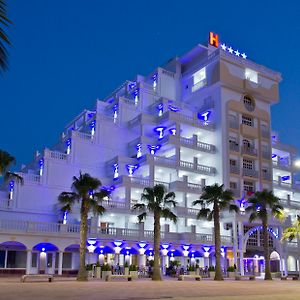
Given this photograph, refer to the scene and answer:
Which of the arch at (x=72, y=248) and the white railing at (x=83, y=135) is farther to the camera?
the white railing at (x=83, y=135)

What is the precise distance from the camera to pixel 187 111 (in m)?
63.1

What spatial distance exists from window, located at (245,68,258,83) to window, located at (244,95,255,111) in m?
2.84

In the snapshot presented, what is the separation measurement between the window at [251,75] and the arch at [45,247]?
37769 mm

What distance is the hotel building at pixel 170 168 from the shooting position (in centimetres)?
4547

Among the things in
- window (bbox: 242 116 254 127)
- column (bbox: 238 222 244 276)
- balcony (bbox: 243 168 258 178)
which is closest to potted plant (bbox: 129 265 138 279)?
column (bbox: 238 222 244 276)

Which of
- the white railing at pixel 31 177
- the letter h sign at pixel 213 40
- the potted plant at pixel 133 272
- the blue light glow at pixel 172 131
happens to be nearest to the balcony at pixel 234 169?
the blue light glow at pixel 172 131

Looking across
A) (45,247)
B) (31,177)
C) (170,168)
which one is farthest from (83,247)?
(170,168)

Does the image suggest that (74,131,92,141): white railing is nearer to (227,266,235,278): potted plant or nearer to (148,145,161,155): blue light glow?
(148,145,161,155): blue light glow

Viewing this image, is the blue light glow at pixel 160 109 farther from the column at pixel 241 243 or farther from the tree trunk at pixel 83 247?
the tree trunk at pixel 83 247

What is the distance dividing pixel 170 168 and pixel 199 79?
17.0 metres

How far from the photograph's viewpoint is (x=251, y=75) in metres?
65.9

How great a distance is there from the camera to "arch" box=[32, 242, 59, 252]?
41406 millimetres

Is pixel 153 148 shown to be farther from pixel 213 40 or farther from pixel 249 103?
pixel 213 40

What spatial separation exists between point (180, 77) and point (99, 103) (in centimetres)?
1328
